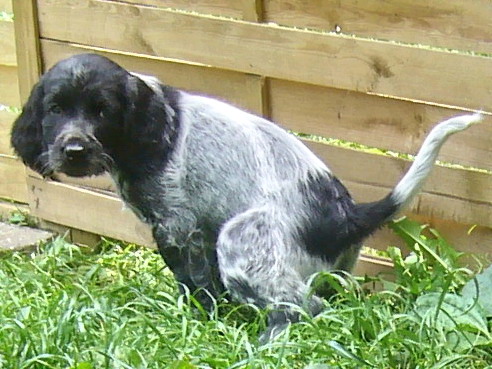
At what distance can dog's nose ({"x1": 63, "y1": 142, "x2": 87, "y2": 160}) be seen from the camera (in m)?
4.50

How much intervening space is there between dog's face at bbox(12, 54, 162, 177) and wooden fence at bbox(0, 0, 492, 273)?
0.76m

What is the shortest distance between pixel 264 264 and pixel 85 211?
1.82 meters

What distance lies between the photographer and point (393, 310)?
473cm

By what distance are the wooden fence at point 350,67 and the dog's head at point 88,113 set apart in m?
0.75

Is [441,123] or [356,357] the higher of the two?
[441,123]

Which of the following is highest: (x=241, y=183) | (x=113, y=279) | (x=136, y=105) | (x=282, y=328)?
(x=136, y=105)

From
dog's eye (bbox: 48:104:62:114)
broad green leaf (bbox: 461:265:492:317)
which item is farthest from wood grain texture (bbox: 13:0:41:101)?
broad green leaf (bbox: 461:265:492:317)

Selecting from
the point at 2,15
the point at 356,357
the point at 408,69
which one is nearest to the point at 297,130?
the point at 408,69

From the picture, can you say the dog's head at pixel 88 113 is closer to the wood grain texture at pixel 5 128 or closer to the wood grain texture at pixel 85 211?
the wood grain texture at pixel 85 211

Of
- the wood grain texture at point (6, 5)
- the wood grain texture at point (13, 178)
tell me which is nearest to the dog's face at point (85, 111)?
the wood grain texture at point (13, 178)

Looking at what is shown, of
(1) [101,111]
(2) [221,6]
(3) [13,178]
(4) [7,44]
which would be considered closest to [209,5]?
(2) [221,6]

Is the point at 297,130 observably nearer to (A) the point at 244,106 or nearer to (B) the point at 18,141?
(A) the point at 244,106

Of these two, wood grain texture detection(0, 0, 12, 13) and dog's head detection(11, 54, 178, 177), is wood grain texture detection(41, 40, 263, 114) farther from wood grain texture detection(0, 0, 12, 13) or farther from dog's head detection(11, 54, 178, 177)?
wood grain texture detection(0, 0, 12, 13)

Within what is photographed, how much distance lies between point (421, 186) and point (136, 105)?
3.79ft
